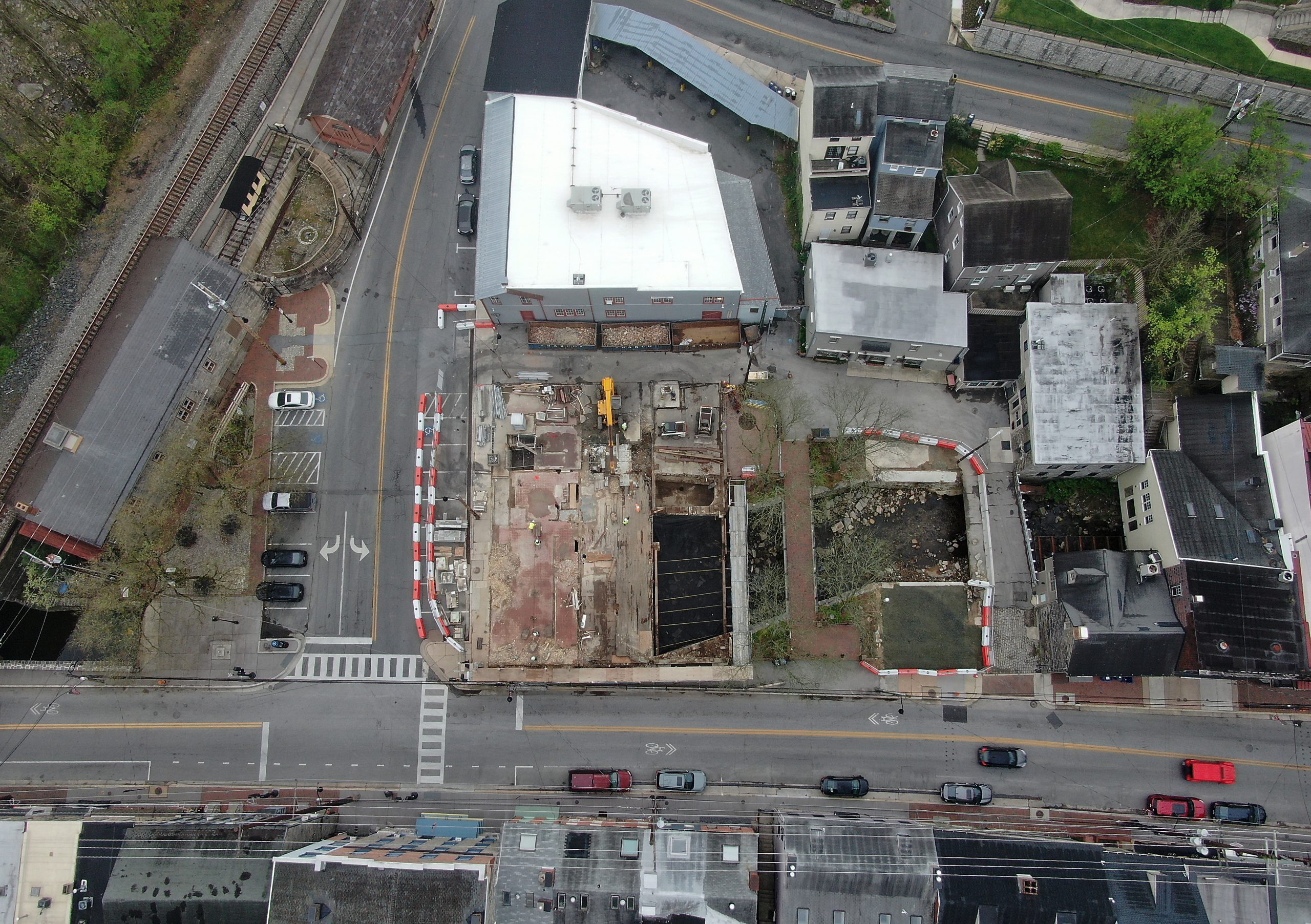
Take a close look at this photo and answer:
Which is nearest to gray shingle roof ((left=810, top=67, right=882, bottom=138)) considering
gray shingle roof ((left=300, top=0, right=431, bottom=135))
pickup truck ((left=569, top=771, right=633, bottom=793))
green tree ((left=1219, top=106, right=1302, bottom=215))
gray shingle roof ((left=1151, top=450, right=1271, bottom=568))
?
green tree ((left=1219, top=106, right=1302, bottom=215))

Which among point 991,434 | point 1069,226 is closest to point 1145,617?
point 991,434

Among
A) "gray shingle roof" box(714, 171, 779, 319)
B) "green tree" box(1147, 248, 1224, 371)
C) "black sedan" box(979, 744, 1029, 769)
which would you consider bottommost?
"black sedan" box(979, 744, 1029, 769)

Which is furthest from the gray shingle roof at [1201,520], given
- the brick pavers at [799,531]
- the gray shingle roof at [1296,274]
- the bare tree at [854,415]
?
the brick pavers at [799,531]

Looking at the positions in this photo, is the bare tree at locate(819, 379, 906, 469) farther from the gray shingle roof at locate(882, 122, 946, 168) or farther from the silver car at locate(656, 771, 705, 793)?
the silver car at locate(656, 771, 705, 793)

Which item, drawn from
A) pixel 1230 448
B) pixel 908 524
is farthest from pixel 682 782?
pixel 1230 448

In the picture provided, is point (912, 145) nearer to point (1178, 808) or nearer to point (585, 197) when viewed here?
point (585, 197)

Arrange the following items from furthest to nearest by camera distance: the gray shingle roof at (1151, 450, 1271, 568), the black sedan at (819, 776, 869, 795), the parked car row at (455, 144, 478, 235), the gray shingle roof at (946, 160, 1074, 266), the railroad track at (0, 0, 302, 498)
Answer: the parked car row at (455, 144, 478, 235) < the gray shingle roof at (946, 160, 1074, 266) < the railroad track at (0, 0, 302, 498) < the black sedan at (819, 776, 869, 795) < the gray shingle roof at (1151, 450, 1271, 568)
